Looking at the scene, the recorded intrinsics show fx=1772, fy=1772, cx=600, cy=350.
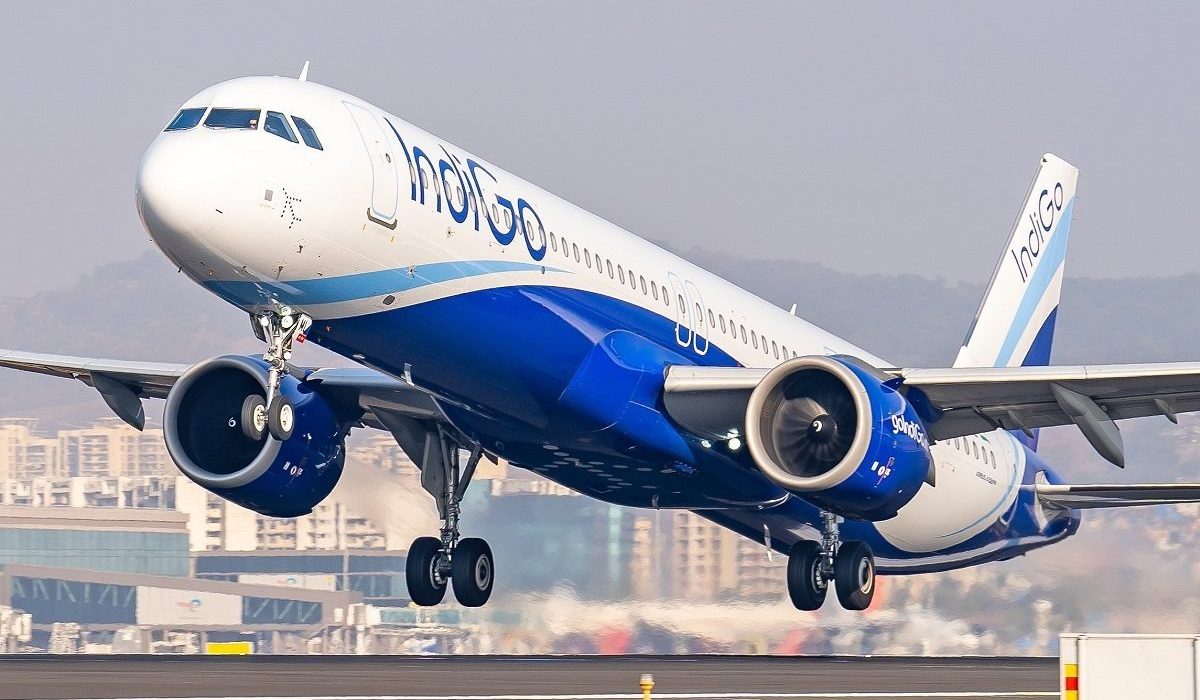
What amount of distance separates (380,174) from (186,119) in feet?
7.93

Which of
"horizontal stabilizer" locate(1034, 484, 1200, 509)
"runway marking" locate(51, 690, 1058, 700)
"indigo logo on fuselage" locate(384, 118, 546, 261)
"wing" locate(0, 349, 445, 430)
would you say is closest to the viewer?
"runway marking" locate(51, 690, 1058, 700)

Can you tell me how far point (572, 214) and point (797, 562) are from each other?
8.55 metres

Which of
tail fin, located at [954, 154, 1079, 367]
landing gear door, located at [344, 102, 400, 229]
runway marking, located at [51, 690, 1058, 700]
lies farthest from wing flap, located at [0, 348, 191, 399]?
tail fin, located at [954, 154, 1079, 367]

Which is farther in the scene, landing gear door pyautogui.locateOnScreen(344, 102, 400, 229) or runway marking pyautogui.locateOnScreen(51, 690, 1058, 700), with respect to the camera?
runway marking pyautogui.locateOnScreen(51, 690, 1058, 700)

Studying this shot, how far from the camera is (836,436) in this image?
2616cm

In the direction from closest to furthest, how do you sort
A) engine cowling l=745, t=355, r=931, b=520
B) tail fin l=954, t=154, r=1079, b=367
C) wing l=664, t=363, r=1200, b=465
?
1. engine cowling l=745, t=355, r=931, b=520
2. wing l=664, t=363, r=1200, b=465
3. tail fin l=954, t=154, r=1079, b=367

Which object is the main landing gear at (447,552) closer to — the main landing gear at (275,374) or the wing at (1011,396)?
the wing at (1011,396)

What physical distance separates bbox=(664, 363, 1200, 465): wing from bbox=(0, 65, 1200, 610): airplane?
5 centimetres

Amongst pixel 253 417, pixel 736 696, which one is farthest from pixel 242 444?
pixel 736 696

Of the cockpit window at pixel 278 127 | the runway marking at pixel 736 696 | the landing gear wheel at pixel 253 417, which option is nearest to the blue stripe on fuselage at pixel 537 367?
the landing gear wheel at pixel 253 417

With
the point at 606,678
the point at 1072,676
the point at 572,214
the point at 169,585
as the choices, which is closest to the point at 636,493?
the point at 606,678

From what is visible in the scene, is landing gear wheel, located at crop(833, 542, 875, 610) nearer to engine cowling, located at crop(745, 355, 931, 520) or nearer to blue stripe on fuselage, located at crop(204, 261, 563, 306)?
engine cowling, located at crop(745, 355, 931, 520)

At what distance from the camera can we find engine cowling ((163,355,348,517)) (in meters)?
29.0

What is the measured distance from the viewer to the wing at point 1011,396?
2602 centimetres
